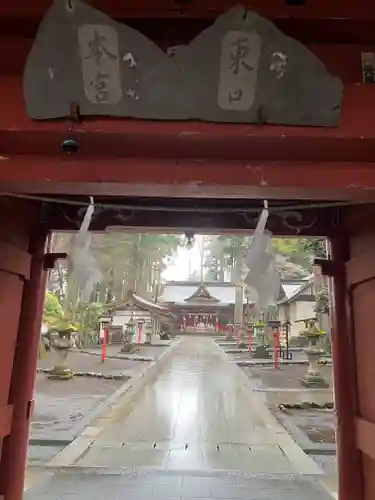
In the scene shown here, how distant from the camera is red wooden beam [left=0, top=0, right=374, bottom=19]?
185 centimetres

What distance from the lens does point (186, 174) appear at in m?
1.81

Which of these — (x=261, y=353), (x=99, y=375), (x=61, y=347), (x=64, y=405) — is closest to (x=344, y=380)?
(x=64, y=405)

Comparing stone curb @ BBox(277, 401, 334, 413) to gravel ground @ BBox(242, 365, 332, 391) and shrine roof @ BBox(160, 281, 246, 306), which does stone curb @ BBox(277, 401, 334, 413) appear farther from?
shrine roof @ BBox(160, 281, 246, 306)

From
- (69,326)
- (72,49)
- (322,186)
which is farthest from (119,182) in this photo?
(69,326)

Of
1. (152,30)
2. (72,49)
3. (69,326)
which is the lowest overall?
(69,326)

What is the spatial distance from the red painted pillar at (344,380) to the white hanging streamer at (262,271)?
111 centimetres

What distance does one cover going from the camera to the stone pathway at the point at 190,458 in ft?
13.8

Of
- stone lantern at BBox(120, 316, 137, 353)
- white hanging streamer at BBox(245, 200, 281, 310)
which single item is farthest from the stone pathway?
stone lantern at BBox(120, 316, 137, 353)

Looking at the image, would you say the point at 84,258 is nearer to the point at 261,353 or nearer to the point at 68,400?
the point at 68,400

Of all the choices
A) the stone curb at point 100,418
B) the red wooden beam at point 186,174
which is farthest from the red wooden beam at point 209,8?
the stone curb at point 100,418

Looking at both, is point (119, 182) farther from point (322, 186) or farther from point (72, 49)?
point (322, 186)

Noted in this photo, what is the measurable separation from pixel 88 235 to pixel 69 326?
11337 millimetres

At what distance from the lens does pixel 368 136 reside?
1.74 metres

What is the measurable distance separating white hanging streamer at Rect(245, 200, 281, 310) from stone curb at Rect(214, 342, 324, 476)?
141 inches
